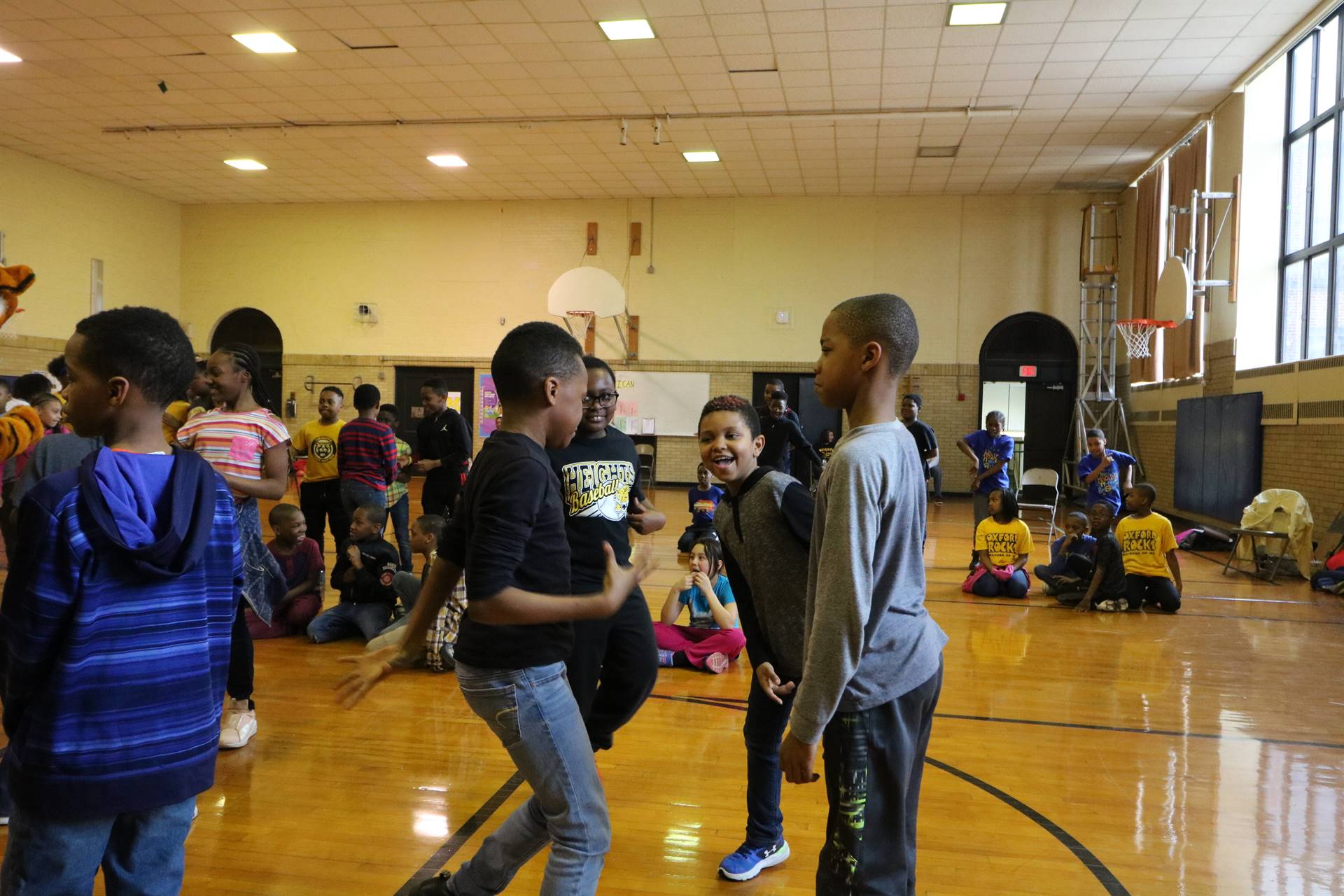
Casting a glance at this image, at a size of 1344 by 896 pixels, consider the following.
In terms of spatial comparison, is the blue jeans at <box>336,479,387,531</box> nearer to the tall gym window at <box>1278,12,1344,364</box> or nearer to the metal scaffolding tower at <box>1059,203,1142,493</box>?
the tall gym window at <box>1278,12,1344,364</box>

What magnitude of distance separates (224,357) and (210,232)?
52.3 ft

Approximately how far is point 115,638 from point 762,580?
143 cm

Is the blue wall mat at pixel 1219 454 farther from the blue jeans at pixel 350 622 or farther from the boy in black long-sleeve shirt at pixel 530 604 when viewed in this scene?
the boy in black long-sleeve shirt at pixel 530 604

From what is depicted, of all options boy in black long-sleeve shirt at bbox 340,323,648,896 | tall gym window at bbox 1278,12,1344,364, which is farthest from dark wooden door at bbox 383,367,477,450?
boy in black long-sleeve shirt at bbox 340,323,648,896

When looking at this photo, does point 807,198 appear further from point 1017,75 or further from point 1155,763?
point 1155,763

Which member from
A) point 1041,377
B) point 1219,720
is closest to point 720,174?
point 1041,377

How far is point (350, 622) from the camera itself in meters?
5.68

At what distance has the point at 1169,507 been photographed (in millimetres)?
12633

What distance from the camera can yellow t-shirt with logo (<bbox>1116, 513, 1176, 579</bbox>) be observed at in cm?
714

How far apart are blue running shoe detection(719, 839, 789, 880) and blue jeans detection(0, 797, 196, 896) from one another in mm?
1521

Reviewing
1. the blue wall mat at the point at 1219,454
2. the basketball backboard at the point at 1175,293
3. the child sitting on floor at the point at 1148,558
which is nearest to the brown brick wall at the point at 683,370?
the blue wall mat at the point at 1219,454

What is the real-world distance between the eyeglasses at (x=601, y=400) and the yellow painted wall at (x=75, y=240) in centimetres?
1290

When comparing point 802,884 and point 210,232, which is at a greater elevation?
point 210,232

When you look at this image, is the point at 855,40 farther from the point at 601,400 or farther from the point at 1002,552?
the point at 601,400
